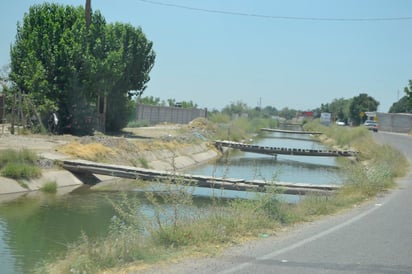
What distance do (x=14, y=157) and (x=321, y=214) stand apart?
574 inches

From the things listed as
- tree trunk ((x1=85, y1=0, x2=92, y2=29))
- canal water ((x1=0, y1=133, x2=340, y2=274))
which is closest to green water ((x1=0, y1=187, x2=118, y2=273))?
canal water ((x1=0, y1=133, x2=340, y2=274))

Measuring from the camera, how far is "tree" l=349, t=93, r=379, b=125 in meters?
138

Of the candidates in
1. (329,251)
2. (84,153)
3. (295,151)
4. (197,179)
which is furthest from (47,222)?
(295,151)

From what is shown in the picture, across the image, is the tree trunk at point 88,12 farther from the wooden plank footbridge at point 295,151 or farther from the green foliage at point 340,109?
the green foliage at point 340,109

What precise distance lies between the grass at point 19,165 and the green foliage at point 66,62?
38.6 feet

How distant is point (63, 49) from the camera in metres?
36.2

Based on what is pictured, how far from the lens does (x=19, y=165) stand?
22766mm

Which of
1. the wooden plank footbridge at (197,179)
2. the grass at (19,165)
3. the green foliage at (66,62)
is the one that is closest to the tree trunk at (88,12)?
the green foliage at (66,62)

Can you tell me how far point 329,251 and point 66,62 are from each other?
3011 centimetres

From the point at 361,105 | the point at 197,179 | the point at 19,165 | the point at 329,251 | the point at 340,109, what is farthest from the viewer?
the point at 340,109

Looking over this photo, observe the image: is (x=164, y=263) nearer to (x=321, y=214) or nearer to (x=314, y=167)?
(x=321, y=214)

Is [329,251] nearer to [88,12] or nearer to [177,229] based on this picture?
[177,229]

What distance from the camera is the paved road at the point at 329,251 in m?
8.20

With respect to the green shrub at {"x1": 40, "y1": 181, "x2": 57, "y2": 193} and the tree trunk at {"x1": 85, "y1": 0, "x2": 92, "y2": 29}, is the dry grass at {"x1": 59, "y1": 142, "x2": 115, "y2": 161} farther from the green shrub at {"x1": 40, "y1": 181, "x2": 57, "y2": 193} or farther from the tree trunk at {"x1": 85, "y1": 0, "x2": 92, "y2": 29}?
the tree trunk at {"x1": 85, "y1": 0, "x2": 92, "y2": 29}
